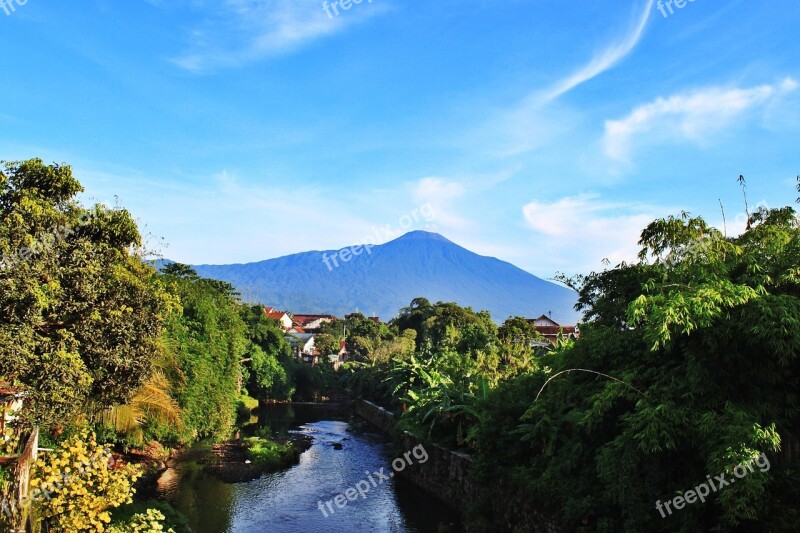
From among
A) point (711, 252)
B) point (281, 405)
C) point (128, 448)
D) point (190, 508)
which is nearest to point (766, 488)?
point (711, 252)

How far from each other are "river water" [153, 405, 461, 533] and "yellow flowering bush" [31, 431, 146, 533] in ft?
34.0

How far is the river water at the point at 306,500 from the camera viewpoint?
21.0 metres

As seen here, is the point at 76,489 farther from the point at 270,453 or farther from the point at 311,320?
the point at 311,320

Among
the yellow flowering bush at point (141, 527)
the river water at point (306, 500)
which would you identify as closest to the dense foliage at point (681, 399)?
the river water at point (306, 500)

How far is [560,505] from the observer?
48.7 ft

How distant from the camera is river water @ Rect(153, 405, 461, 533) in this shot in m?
21.0

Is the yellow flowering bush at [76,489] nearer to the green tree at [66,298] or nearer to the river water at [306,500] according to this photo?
the green tree at [66,298]

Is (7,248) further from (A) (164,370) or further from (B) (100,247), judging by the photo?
(A) (164,370)

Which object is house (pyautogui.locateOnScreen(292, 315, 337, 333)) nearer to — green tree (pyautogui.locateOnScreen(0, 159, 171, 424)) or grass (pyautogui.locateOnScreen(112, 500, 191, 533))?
grass (pyautogui.locateOnScreen(112, 500, 191, 533))

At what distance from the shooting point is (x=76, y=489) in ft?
32.3

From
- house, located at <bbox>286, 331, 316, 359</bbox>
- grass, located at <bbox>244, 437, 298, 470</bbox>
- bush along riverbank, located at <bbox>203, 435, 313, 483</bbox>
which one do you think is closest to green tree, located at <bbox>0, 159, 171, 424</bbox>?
bush along riverbank, located at <bbox>203, 435, 313, 483</bbox>

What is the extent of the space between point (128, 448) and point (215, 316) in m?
8.74

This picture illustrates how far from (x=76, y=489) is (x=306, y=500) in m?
15.8

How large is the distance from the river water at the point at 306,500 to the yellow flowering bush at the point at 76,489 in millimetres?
10348
